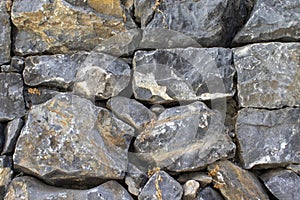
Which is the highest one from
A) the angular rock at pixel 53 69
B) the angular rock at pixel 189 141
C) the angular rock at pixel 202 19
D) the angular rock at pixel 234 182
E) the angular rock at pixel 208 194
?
the angular rock at pixel 202 19

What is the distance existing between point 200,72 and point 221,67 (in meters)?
0.11

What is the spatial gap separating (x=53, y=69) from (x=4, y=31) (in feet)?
1.14

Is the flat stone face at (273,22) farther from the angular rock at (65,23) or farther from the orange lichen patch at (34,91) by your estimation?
the orange lichen patch at (34,91)

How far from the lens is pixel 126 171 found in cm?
188

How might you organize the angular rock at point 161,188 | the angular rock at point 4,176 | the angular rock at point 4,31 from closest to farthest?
the angular rock at point 161,188 → the angular rock at point 4,176 → the angular rock at point 4,31

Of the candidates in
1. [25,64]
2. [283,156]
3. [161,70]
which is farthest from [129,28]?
[283,156]

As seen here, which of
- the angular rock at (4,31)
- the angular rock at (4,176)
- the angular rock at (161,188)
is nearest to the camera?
the angular rock at (161,188)

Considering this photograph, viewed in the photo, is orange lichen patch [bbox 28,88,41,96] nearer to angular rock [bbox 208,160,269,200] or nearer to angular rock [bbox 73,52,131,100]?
angular rock [bbox 73,52,131,100]

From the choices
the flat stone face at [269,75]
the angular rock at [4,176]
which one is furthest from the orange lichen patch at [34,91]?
the flat stone face at [269,75]

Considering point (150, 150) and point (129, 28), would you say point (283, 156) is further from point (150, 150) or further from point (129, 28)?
point (129, 28)

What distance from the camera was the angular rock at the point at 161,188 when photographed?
1802 millimetres

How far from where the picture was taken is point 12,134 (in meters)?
1.95

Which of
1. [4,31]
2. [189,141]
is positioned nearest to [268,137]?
[189,141]

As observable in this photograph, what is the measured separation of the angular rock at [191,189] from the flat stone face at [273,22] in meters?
0.78
